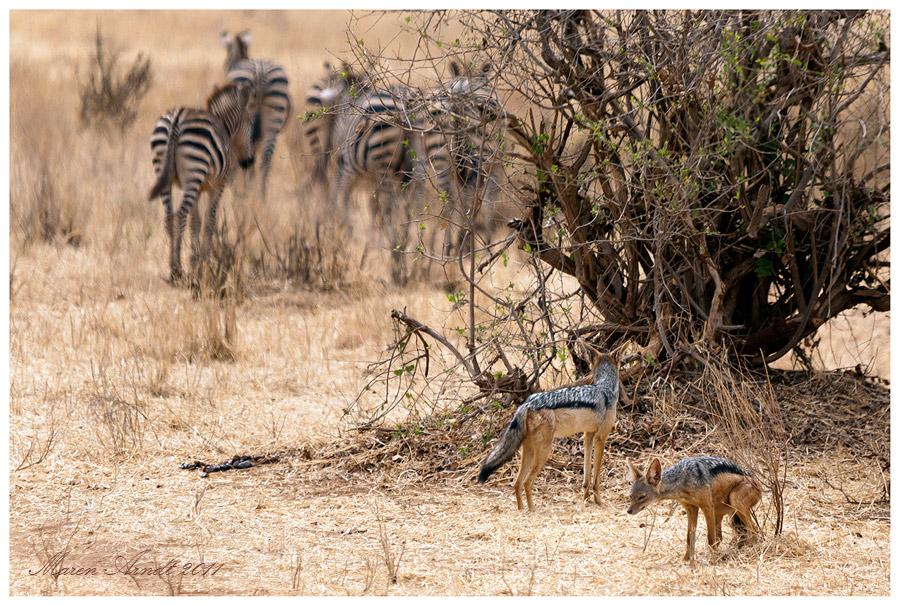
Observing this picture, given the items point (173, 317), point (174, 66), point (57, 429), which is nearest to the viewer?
point (57, 429)

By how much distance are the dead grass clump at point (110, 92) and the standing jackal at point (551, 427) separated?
13765 mm

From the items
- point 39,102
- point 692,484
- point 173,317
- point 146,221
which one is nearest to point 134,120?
point 39,102

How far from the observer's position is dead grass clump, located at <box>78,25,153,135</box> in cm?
→ 1727

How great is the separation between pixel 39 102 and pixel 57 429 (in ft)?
41.0

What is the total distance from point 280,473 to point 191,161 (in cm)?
644

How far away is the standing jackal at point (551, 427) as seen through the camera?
4859mm

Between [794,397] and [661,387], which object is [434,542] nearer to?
[661,387]

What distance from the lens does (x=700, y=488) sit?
411cm

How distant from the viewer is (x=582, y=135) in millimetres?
6441

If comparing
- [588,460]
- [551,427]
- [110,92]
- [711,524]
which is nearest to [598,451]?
[588,460]

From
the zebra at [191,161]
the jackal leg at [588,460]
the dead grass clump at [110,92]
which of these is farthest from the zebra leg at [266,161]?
the jackal leg at [588,460]

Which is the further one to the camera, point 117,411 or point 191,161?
point 191,161

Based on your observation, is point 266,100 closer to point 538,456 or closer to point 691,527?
point 538,456

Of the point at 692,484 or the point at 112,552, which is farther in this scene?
the point at 112,552
